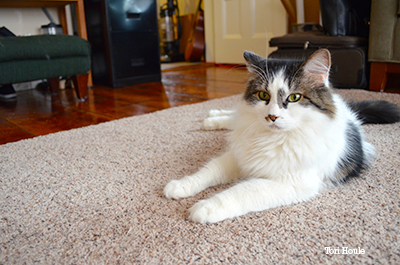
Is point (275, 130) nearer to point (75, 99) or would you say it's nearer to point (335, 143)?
point (335, 143)

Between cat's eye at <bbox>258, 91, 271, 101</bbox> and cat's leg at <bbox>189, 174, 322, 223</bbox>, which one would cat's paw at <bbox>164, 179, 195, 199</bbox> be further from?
cat's eye at <bbox>258, 91, 271, 101</bbox>

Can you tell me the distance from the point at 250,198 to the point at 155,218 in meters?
0.25

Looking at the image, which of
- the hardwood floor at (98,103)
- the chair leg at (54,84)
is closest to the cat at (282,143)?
the hardwood floor at (98,103)

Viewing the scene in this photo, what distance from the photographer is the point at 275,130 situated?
0.83 meters

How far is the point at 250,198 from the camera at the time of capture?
2.61ft

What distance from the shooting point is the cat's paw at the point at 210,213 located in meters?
0.77

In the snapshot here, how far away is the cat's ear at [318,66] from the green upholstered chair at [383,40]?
5.28ft

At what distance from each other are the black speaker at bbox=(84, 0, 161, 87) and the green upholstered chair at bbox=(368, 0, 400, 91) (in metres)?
1.95

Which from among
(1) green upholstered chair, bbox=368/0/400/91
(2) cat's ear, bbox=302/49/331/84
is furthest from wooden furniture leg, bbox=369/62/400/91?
(2) cat's ear, bbox=302/49/331/84

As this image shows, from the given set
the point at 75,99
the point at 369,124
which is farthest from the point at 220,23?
the point at 369,124

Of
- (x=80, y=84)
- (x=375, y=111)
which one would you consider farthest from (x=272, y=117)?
(x=80, y=84)

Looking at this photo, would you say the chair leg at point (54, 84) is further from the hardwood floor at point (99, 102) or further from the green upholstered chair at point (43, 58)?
the green upholstered chair at point (43, 58)

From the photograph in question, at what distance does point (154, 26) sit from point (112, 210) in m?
2.62

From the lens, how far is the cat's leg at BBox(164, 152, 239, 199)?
0.91 m
